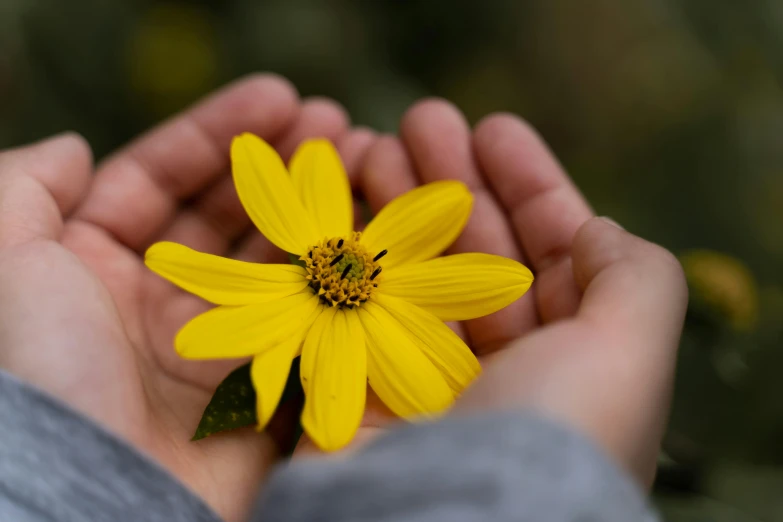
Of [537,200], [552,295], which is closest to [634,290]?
[552,295]

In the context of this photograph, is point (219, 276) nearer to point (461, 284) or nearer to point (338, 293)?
point (338, 293)

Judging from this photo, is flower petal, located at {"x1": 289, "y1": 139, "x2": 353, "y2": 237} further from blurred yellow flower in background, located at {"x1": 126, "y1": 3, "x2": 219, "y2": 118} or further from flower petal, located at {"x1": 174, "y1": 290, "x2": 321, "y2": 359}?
blurred yellow flower in background, located at {"x1": 126, "y1": 3, "x2": 219, "y2": 118}

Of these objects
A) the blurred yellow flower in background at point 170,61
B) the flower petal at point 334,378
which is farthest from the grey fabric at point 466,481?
the blurred yellow flower in background at point 170,61

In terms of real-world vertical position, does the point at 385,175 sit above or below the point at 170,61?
below

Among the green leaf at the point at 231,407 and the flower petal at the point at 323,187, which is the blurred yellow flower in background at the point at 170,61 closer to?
the flower petal at the point at 323,187

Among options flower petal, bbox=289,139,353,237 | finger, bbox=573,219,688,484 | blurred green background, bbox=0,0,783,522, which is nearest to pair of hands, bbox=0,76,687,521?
finger, bbox=573,219,688,484

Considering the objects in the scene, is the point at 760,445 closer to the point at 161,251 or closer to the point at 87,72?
the point at 161,251

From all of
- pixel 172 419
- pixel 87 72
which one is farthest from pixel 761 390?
pixel 87 72
